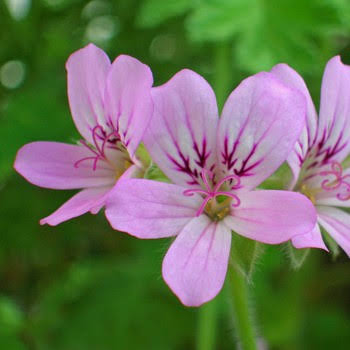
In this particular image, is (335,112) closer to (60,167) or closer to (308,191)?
(308,191)

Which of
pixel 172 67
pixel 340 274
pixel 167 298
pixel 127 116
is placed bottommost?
pixel 340 274

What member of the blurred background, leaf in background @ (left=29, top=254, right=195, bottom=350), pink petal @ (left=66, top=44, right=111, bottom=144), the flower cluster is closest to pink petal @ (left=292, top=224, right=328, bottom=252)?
the flower cluster

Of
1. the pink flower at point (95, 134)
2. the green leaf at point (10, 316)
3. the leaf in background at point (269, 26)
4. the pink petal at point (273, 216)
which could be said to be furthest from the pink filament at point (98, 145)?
the green leaf at point (10, 316)

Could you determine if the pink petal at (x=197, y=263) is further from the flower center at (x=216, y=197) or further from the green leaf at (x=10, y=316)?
the green leaf at (x=10, y=316)

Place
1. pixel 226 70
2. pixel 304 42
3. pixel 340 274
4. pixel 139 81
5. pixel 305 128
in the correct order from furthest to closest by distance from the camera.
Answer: pixel 340 274
pixel 226 70
pixel 304 42
pixel 305 128
pixel 139 81

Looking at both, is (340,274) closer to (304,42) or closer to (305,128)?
(304,42)

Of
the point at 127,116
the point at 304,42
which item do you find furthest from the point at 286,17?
the point at 127,116

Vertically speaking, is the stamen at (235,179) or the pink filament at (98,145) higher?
the pink filament at (98,145)
